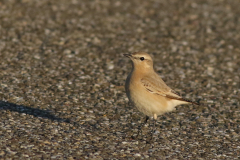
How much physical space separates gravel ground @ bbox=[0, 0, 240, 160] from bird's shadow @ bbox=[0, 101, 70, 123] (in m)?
0.03

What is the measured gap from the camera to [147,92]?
400 inches

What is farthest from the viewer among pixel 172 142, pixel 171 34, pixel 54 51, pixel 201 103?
pixel 171 34

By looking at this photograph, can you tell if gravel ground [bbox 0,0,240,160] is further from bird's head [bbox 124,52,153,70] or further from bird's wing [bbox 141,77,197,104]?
bird's head [bbox 124,52,153,70]

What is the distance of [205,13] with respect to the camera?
21906 mm

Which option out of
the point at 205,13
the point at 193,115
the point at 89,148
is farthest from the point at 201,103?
the point at 205,13

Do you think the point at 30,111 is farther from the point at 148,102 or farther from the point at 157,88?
the point at 157,88

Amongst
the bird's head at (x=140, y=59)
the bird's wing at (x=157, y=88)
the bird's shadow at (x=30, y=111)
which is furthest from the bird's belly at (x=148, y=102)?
the bird's shadow at (x=30, y=111)

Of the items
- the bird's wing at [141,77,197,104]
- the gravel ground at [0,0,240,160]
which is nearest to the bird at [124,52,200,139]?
the bird's wing at [141,77,197,104]

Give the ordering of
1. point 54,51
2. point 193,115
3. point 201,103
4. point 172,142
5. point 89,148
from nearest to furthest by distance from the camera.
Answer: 1. point 89,148
2. point 172,142
3. point 193,115
4. point 201,103
5. point 54,51

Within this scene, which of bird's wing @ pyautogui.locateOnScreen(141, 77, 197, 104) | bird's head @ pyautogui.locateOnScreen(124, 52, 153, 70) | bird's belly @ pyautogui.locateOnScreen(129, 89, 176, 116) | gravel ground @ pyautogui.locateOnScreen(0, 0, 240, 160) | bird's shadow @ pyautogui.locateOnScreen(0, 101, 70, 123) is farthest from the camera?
bird's shadow @ pyautogui.locateOnScreen(0, 101, 70, 123)

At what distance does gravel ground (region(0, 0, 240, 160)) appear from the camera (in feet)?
31.5

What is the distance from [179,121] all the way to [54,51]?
6.81 m

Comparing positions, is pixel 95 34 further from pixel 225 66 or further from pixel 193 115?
pixel 193 115

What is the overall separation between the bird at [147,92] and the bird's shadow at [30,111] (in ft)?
6.93
